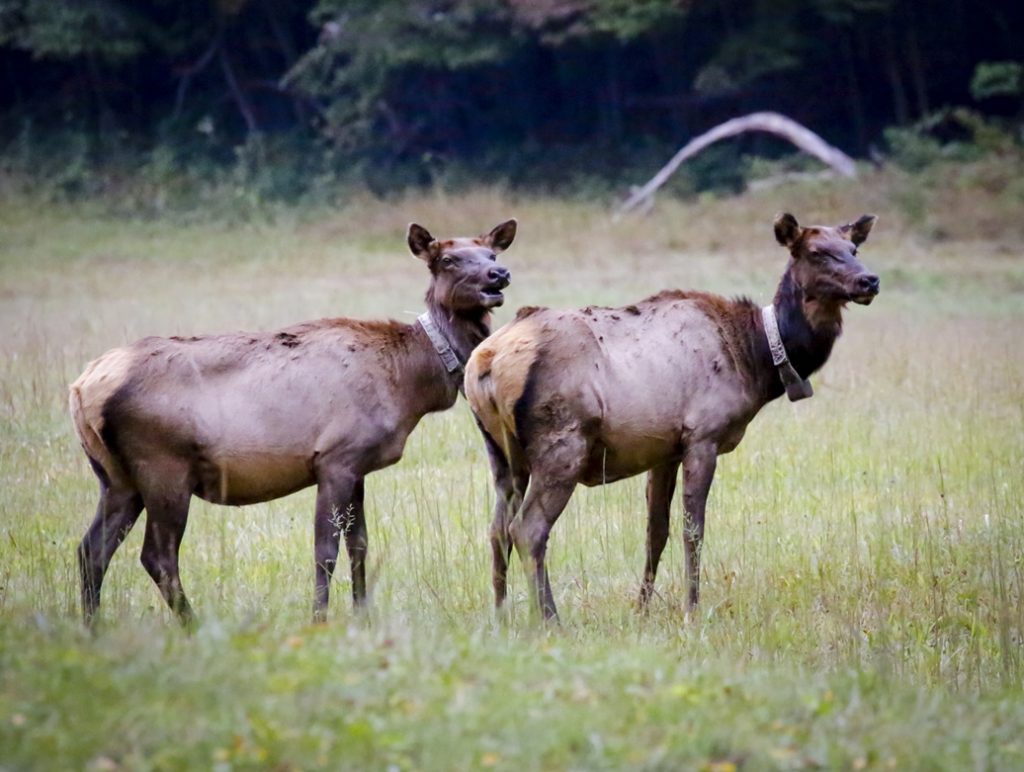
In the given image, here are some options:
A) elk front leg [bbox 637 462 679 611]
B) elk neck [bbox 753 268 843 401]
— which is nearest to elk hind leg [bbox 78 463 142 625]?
elk front leg [bbox 637 462 679 611]

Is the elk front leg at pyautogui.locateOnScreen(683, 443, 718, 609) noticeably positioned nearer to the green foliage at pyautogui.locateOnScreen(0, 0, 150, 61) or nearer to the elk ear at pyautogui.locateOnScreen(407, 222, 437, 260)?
the elk ear at pyautogui.locateOnScreen(407, 222, 437, 260)

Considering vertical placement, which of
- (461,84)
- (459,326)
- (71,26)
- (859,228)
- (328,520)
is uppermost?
(71,26)

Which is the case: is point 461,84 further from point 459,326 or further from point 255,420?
point 255,420

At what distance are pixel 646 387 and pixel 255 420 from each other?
2.14 m

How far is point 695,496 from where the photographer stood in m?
8.49

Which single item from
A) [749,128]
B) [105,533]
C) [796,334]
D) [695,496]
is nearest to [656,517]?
[695,496]

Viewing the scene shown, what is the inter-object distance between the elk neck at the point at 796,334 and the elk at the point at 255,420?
1.60 metres

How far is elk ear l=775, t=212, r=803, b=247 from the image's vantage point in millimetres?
8930

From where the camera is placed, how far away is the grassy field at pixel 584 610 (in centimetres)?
518

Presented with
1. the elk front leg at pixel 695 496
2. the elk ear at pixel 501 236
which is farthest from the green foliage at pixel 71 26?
the elk front leg at pixel 695 496

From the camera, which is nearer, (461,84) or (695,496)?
(695,496)

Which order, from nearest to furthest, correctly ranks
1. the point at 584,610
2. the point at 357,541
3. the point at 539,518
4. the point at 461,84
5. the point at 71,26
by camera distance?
the point at 539,518
the point at 357,541
the point at 584,610
the point at 71,26
the point at 461,84

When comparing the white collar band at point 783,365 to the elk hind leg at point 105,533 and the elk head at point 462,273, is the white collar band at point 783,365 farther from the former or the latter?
the elk hind leg at point 105,533

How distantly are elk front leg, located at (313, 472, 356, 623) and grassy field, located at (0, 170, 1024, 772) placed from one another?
192 millimetres
